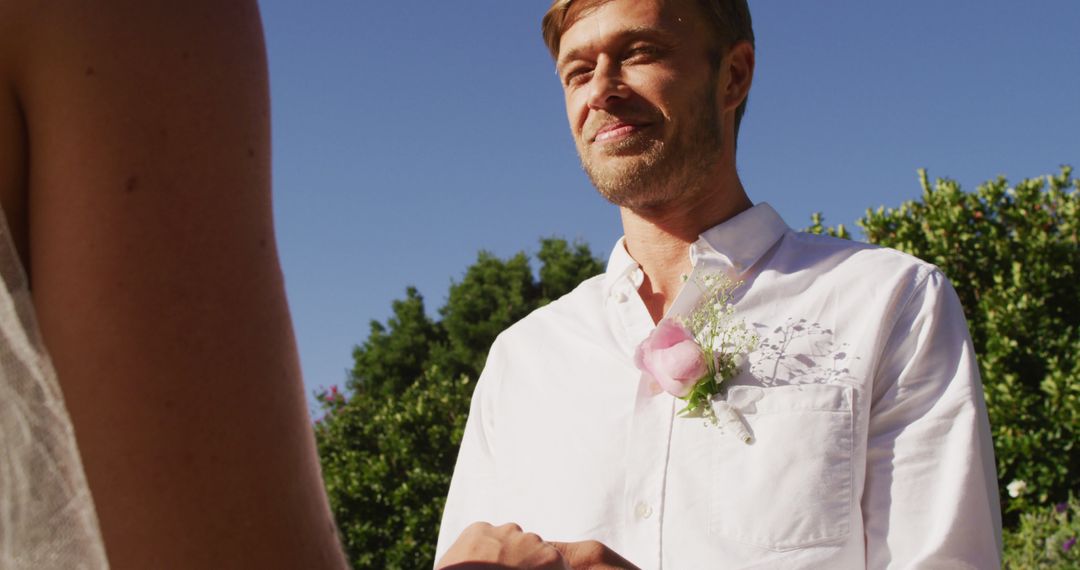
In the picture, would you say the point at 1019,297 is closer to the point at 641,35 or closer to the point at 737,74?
the point at 737,74

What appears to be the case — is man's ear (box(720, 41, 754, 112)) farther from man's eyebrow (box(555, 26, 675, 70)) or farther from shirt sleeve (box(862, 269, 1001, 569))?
shirt sleeve (box(862, 269, 1001, 569))

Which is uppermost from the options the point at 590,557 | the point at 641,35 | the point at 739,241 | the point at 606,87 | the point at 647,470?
the point at 641,35

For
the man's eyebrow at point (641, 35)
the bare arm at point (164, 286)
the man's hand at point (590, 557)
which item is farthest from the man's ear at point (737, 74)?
the bare arm at point (164, 286)

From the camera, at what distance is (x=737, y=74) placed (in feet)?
11.5

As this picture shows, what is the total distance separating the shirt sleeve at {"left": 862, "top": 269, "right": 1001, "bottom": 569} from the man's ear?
1.10 metres

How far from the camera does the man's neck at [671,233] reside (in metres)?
3.21

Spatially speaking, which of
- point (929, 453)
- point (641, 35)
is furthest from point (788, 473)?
point (641, 35)

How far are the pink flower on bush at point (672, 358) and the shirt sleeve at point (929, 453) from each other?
504 millimetres

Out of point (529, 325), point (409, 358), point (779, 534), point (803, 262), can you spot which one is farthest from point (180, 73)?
point (409, 358)

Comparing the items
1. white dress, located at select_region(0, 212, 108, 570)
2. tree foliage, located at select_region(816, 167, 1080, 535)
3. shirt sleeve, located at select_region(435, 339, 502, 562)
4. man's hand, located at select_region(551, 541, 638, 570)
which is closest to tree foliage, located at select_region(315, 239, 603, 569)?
tree foliage, located at select_region(816, 167, 1080, 535)

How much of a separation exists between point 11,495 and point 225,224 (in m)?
0.26

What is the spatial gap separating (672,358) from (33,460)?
2222 millimetres

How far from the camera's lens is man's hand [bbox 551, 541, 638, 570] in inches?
43.4

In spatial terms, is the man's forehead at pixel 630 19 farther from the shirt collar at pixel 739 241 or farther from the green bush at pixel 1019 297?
the green bush at pixel 1019 297
